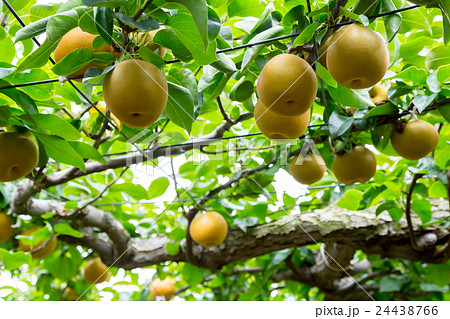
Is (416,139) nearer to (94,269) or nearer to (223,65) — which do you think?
(223,65)

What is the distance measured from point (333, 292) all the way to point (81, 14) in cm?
219

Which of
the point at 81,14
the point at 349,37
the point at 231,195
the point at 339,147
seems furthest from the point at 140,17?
the point at 231,195

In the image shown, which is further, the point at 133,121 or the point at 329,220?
the point at 329,220

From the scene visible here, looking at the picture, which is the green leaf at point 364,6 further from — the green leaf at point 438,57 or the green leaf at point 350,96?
the green leaf at point 438,57

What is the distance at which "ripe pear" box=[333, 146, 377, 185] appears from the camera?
1.22m

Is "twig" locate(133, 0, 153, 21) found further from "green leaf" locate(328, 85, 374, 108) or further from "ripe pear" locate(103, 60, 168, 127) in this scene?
"green leaf" locate(328, 85, 374, 108)

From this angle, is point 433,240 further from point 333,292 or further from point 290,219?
point 333,292

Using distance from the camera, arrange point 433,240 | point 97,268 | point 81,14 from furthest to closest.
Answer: point 97,268
point 433,240
point 81,14

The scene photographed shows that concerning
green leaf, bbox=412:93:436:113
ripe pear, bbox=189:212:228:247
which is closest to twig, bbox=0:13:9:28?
ripe pear, bbox=189:212:228:247

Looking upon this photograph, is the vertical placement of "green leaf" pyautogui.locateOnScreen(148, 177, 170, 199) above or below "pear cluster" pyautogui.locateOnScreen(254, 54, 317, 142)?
above

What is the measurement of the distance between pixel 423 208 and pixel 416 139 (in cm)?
63

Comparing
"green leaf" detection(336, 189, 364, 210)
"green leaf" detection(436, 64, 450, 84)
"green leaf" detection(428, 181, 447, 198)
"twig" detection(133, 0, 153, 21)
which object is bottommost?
"twig" detection(133, 0, 153, 21)

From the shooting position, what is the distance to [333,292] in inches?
96.4

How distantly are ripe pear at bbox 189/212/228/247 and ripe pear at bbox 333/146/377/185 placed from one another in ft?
1.81
